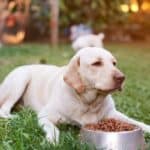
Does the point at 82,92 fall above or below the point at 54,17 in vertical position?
below

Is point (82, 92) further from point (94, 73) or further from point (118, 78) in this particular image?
point (118, 78)

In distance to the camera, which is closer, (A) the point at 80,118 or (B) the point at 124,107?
(A) the point at 80,118

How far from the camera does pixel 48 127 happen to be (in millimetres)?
3355

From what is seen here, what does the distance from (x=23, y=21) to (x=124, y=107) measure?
25.1 ft

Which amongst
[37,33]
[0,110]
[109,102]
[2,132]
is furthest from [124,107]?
[37,33]

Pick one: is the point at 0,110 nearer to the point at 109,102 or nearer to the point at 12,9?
the point at 109,102

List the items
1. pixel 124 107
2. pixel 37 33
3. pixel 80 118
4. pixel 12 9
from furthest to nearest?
1. pixel 37 33
2. pixel 12 9
3. pixel 124 107
4. pixel 80 118

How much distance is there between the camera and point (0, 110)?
3.97 m

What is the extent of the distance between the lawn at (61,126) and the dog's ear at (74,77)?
0.29 m

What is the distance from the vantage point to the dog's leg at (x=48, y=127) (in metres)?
3.09

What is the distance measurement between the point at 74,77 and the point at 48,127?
35 cm

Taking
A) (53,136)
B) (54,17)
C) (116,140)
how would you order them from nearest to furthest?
(116,140), (53,136), (54,17)

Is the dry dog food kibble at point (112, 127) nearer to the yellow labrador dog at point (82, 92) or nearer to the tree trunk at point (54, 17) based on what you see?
the yellow labrador dog at point (82, 92)

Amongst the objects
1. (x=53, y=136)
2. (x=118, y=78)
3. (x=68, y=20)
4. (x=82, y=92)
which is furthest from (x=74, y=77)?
(x=68, y=20)
